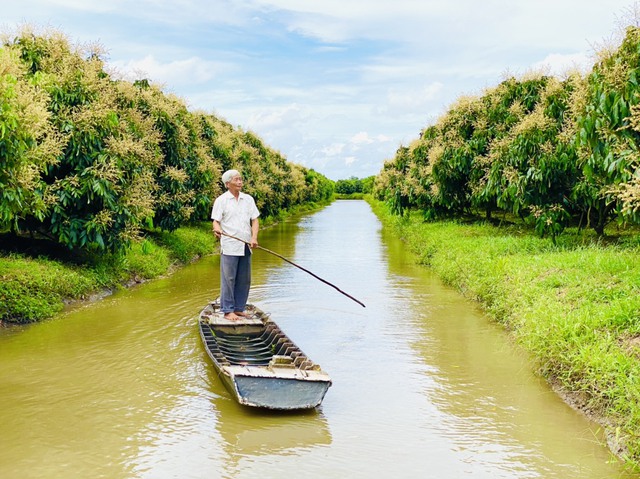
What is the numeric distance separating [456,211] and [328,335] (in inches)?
642

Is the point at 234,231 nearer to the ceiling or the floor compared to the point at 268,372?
nearer to the ceiling

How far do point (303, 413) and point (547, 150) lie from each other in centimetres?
931

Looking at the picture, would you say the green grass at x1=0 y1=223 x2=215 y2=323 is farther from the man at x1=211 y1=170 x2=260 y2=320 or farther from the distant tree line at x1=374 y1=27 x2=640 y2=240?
the distant tree line at x1=374 y1=27 x2=640 y2=240

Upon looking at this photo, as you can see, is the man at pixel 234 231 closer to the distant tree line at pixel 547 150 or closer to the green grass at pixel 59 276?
the green grass at pixel 59 276

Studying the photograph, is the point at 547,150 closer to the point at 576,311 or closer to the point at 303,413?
the point at 576,311

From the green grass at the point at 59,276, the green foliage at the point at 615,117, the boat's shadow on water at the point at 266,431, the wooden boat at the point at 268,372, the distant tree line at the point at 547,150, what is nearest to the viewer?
Result: the boat's shadow on water at the point at 266,431

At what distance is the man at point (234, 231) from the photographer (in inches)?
337

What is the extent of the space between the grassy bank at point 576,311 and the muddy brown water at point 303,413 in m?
0.24

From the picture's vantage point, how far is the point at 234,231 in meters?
8.56

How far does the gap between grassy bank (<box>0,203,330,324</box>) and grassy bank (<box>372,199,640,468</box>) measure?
707cm

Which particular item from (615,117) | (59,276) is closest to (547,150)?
(615,117)

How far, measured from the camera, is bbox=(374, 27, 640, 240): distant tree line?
26.3 feet

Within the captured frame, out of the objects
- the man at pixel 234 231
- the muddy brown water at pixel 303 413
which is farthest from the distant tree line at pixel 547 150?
the man at pixel 234 231

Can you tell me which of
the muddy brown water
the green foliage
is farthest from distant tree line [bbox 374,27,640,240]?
the muddy brown water
